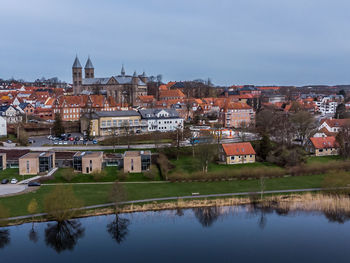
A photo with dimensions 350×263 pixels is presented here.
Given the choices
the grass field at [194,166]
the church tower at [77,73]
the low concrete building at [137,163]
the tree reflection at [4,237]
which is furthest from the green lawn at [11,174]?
the church tower at [77,73]

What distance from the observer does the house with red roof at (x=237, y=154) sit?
128 feet

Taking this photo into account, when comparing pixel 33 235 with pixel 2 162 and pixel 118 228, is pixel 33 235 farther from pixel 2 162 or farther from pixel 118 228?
pixel 2 162

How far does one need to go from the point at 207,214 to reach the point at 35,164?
17.7 metres

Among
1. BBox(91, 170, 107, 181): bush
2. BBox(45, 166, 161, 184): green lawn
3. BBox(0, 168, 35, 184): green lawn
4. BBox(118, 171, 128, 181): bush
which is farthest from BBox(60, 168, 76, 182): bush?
BBox(118, 171, 128, 181): bush

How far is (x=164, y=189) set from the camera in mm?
30688

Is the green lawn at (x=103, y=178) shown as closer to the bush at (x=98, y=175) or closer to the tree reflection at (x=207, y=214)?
the bush at (x=98, y=175)

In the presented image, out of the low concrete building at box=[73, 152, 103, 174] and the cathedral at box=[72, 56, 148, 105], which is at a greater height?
the cathedral at box=[72, 56, 148, 105]

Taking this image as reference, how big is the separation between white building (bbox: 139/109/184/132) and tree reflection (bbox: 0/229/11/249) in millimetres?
30862

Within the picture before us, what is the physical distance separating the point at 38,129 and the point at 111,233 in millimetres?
32137

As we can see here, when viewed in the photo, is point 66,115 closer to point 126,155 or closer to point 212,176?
point 126,155

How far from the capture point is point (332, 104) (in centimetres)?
8331

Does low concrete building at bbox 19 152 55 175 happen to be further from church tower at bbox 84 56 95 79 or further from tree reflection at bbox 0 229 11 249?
church tower at bbox 84 56 95 79

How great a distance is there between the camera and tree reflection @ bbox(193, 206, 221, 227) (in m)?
25.4

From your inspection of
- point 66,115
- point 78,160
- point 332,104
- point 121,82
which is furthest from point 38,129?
point 332,104
